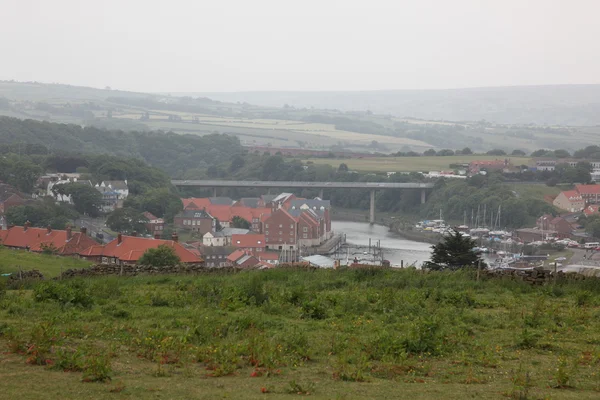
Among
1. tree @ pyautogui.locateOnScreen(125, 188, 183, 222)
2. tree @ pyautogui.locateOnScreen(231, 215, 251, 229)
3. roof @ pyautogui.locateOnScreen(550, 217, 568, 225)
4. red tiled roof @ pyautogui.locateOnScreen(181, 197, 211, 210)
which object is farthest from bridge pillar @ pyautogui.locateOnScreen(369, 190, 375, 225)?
tree @ pyautogui.locateOnScreen(125, 188, 183, 222)

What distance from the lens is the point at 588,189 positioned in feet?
201

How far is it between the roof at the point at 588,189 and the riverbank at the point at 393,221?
11548 millimetres

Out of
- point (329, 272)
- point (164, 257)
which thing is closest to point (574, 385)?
point (329, 272)

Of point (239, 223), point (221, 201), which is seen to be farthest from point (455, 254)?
point (221, 201)

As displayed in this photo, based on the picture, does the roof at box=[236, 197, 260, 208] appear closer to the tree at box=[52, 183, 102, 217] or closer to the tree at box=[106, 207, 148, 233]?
the tree at box=[52, 183, 102, 217]

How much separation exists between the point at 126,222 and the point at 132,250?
57.8ft

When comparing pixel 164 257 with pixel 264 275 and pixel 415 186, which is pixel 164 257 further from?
pixel 415 186

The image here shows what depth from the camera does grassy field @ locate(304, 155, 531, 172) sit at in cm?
7624

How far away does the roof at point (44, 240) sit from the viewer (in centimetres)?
2791

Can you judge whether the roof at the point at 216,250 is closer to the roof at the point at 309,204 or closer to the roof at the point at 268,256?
the roof at the point at 268,256

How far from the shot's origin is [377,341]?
26.3ft

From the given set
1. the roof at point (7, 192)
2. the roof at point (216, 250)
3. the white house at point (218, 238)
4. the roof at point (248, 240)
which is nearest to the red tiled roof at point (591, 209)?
the roof at point (248, 240)

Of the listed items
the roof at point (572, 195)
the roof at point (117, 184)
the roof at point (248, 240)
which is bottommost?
the roof at point (248, 240)

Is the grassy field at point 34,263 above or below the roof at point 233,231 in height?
above
